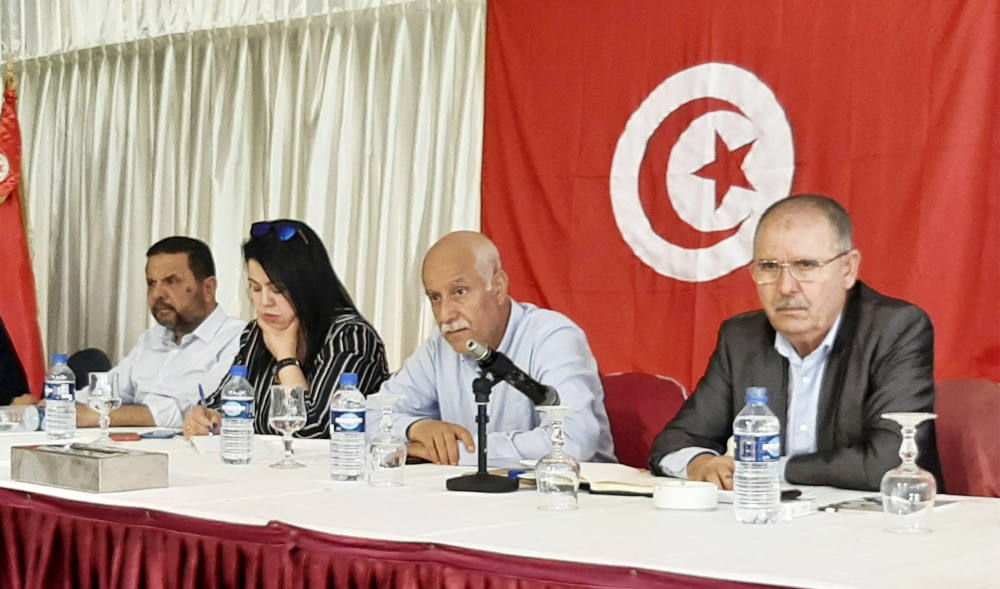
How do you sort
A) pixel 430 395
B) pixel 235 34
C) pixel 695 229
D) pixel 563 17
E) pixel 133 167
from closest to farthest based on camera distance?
pixel 430 395 → pixel 695 229 → pixel 563 17 → pixel 235 34 → pixel 133 167

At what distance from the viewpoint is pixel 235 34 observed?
604 cm

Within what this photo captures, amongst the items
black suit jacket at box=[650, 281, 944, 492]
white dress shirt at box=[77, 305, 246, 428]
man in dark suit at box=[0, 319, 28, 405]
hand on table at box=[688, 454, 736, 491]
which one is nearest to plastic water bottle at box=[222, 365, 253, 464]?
black suit jacket at box=[650, 281, 944, 492]

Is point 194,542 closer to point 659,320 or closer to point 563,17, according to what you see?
point 659,320

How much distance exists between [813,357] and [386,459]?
1.04 meters

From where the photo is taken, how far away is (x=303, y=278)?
430 cm

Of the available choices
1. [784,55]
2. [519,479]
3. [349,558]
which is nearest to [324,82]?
[784,55]

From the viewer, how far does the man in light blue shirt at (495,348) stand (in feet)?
10.9

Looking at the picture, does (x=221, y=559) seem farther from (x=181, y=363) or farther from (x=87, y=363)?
(x=87, y=363)

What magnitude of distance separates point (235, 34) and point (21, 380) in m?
1.93

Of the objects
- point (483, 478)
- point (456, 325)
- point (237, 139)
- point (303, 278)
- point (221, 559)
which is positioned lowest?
point (221, 559)

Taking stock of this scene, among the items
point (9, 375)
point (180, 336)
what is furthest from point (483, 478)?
point (9, 375)

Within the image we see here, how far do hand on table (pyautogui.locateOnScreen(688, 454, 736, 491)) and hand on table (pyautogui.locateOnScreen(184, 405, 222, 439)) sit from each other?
1.63 meters

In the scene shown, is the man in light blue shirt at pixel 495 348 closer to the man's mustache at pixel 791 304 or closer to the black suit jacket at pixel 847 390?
the black suit jacket at pixel 847 390

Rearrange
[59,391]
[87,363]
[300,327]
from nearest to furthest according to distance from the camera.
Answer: [59,391]
[300,327]
[87,363]
